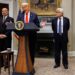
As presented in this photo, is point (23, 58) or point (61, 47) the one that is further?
point (61, 47)

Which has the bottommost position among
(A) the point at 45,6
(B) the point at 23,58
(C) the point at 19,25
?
(B) the point at 23,58

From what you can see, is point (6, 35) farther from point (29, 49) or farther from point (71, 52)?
point (71, 52)

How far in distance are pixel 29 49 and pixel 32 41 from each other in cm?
26

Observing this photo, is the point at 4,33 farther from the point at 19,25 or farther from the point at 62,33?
the point at 62,33

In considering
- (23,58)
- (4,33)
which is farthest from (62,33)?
(23,58)

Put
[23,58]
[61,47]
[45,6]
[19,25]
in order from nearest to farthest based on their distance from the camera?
[19,25] < [23,58] < [61,47] < [45,6]

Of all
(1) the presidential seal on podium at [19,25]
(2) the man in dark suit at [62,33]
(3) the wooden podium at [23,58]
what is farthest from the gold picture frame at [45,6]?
(1) the presidential seal on podium at [19,25]

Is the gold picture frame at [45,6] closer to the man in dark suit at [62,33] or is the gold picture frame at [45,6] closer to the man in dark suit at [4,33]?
the man in dark suit at [62,33]

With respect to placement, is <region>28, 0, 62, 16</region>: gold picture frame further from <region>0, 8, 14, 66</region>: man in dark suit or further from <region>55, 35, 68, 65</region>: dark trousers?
<region>0, 8, 14, 66</region>: man in dark suit

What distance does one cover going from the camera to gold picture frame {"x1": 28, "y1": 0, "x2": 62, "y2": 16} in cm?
1059

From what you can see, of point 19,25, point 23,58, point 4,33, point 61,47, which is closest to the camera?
point 19,25

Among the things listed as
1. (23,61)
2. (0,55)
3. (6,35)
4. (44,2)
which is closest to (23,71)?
(23,61)

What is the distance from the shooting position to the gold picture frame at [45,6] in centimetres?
1059

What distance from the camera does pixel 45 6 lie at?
35.1 ft
